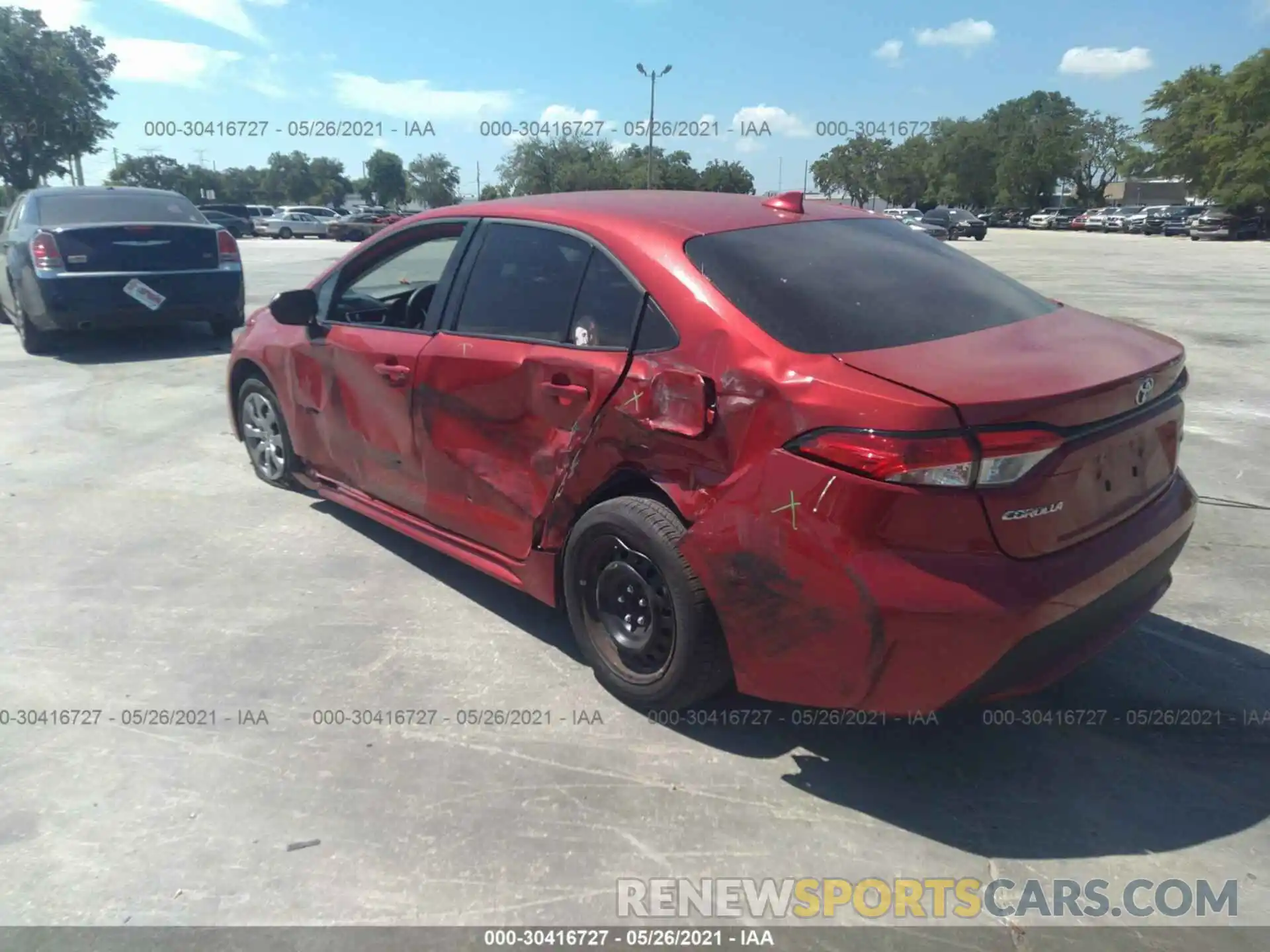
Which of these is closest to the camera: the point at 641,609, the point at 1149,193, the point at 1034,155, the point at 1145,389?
the point at 1145,389

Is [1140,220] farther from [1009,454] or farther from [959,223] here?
[1009,454]

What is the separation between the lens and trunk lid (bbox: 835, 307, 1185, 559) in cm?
248

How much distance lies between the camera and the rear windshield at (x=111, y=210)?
9.16m

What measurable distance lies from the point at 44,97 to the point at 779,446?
164 feet

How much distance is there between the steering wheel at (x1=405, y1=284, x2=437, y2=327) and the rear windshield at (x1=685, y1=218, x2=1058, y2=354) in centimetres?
147

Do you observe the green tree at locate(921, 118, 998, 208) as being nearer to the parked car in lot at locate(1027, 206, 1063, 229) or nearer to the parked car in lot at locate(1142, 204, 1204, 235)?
the parked car in lot at locate(1027, 206, 1063, 229)

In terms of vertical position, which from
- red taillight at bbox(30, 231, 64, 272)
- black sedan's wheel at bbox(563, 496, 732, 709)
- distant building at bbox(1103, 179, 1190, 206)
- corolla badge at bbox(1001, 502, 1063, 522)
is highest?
distant building at bbox(1103, 179, 1190, 206)

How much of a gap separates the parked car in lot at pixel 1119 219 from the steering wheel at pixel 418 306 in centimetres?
6469

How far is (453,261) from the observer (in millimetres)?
3934

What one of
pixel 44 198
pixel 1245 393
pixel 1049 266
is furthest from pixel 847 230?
pixel 1049 266

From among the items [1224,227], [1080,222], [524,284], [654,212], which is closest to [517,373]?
[524,284]

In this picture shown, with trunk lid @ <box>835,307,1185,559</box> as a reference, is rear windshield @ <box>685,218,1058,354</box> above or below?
above

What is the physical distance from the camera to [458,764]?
9.89 ft

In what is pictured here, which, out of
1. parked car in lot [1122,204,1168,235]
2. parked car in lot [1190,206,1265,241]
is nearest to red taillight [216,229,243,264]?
parked car in lot [1190,206,1265,241]
